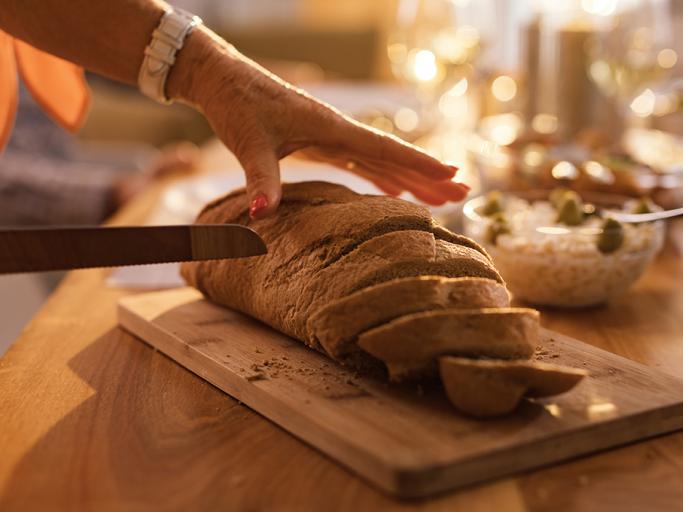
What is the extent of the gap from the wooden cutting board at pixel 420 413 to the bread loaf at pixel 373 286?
1.1 inches

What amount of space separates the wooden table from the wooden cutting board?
1 centimetres

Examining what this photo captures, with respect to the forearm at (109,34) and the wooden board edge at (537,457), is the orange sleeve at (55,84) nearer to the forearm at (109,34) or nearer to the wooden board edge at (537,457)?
the forearm at (109,34)

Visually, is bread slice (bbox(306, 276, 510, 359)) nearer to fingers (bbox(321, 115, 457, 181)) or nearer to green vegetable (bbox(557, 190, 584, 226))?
fingers (bbox(321, 115, 457, 181))

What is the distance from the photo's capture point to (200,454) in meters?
0.76

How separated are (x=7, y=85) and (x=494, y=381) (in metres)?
1.03

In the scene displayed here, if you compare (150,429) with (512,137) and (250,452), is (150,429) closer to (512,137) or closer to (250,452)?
(250,452)

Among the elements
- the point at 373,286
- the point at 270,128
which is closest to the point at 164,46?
the point at 270,128

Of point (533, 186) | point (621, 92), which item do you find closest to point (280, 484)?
point (533, 186)

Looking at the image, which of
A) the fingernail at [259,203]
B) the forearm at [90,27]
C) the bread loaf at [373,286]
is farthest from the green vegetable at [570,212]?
the forearm at [90,27]

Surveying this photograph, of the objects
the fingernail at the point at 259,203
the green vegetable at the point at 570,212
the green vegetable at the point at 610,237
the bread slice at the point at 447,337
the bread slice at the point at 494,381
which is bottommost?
the bread slice at the point at 494,381

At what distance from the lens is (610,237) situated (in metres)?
1.12

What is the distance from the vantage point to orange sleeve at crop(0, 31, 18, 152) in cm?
142

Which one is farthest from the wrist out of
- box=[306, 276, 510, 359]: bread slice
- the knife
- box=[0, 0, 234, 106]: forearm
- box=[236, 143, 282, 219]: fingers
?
box=[306, 276, 510, 359]: bread slice

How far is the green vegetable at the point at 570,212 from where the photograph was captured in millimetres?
1199
